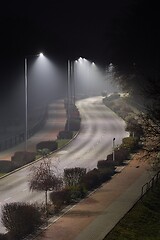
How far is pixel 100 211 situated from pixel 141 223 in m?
3.14

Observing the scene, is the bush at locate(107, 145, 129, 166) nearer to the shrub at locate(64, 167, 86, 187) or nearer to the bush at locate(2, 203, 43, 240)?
the shrub at locate(64, 167, 86, 187)

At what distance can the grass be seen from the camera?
21641 mm

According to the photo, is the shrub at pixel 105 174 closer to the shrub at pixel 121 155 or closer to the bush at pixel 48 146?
the shrub at pixel 121 155

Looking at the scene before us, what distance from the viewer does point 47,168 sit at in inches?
1121

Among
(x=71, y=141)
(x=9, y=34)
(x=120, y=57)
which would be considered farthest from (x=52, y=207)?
(x=9, y=34)

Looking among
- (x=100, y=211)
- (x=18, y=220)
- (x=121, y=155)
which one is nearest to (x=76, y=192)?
(x=100, y=211)

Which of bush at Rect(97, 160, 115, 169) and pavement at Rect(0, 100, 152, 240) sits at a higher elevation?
bush at Rect(97, 160, 115, 169)

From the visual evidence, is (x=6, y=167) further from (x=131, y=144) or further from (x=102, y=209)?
(x=102, y=209)

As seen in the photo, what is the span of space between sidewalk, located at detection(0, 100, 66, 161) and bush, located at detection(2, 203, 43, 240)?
78.6ft

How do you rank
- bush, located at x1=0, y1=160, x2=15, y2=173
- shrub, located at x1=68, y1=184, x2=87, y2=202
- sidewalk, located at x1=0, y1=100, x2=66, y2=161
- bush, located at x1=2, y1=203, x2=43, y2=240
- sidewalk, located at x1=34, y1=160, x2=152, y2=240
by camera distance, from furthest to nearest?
1. sidewalk, located at x1=0, y1=100, x2=66, y2=161
2. bush, located at x1=0, y1=160, x2=15, y2=173
3. shrub, located at x1=68, y1=184, x2=87, y2=202
4. sidewalk, located at x1=34, y1=160, x2=152, y2=240
5. bush, located at x1=2, y1=203, x2=43, y2=240

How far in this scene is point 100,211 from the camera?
26234 mm

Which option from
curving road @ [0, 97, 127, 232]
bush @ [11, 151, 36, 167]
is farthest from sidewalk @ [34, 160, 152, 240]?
bush @ [11, 151, 36, 167]

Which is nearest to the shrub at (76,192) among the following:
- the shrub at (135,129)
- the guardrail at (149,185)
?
the guardrail at (149,185)

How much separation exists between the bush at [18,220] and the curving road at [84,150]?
6.08 ft
